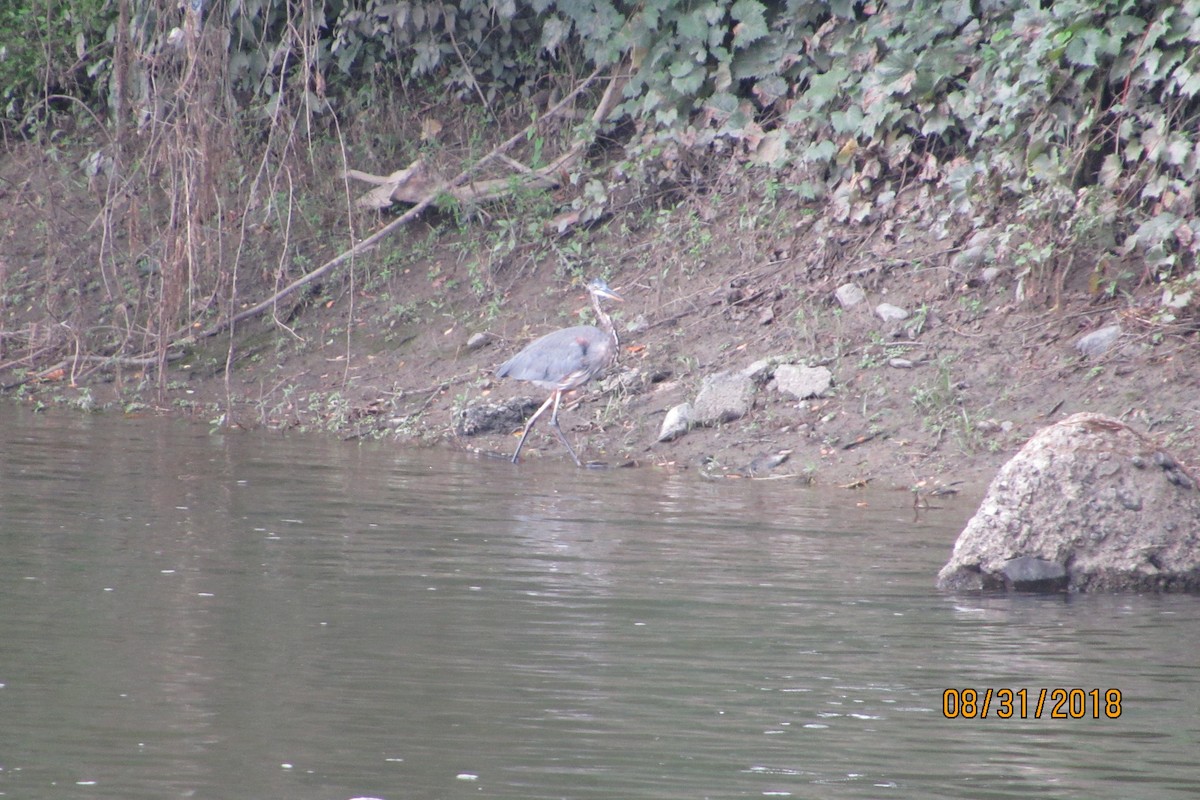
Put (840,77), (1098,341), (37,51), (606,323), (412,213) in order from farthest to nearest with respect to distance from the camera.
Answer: (37,51)
(412,213)
(840,77)
(606,323)
(1098,341)

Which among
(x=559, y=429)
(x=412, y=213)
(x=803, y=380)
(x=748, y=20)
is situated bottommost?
(x=559, y=429)

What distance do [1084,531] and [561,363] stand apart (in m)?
5.35

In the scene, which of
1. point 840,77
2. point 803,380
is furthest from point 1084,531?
point 840,77

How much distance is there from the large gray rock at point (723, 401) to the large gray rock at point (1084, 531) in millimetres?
4413

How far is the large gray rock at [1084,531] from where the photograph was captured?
6.26 metres

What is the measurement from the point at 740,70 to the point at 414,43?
407 centimetres

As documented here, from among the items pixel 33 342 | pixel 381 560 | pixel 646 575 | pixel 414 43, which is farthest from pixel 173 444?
pixel 414 43

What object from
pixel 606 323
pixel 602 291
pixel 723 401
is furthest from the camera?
pixel 602 291

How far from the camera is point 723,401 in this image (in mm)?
10781

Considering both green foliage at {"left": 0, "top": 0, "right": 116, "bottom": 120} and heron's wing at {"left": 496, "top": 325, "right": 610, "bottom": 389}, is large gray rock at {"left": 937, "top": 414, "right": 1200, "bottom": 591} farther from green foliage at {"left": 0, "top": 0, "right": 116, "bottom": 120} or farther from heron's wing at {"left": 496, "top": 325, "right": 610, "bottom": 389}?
green foliage at {"left": 0, "top": 0, "right": 116, "bottom": 120}

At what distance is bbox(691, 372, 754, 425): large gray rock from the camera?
10.7m

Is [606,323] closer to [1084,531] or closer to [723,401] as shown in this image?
[723,401]

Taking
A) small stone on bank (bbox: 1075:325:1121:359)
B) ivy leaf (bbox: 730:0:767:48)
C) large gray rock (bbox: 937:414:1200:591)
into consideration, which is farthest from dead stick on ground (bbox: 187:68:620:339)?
large gray rock (bbox: 937:414:1200:591)

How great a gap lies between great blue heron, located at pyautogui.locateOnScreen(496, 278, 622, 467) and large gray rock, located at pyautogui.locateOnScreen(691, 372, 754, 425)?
2.79 ft
